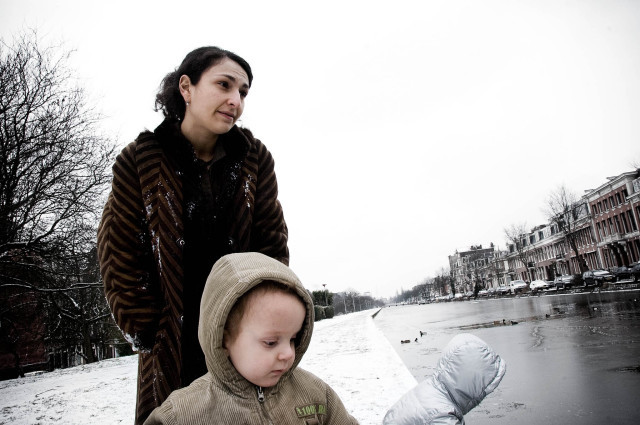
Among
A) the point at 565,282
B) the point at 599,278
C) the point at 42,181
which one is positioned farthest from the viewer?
the point at 565,282

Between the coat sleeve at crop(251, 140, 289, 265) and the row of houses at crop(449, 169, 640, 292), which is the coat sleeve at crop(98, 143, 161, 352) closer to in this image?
the coat sleeve at crop(251, 140, 289, 265)

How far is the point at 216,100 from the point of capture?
5.60 ft

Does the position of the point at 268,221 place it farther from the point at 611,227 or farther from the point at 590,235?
the point at 590,235

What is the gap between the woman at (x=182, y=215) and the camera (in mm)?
1494

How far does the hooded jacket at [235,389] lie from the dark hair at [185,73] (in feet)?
2.90

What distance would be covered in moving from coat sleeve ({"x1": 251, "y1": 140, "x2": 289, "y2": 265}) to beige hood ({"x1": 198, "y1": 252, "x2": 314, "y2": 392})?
46cm

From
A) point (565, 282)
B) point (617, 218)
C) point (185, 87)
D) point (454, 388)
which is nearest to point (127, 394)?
point (454, 388)

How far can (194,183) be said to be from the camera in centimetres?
170

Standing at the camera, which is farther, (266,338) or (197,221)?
(197,221)

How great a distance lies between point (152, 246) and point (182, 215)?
161 mm

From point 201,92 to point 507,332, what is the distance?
37.4 feet

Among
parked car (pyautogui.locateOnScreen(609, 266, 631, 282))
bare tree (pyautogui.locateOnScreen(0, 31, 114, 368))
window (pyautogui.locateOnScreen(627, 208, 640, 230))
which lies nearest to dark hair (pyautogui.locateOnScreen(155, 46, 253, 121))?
bare tree (pyautogui.locateOnScreen(0, 31, 114, 368))

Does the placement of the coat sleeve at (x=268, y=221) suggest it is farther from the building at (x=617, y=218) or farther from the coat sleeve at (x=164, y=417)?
the building at (x=617, y=218)

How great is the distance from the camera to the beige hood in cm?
122
